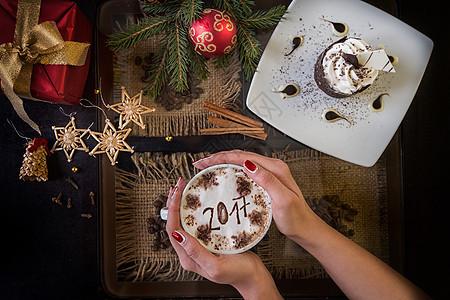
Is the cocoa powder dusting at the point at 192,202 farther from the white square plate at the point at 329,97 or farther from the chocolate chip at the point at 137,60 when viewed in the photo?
the chocolate chip at the point at 137,60

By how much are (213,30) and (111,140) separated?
22.2 inches

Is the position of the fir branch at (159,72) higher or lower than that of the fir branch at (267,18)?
lower

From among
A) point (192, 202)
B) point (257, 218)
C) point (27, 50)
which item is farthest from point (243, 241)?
point (27, 50)

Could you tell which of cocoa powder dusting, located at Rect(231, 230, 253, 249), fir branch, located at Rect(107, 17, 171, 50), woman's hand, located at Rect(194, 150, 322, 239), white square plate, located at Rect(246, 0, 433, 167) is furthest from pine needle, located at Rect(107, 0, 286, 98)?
cocoa powder dusting, located at Rect(231, 230, 253, 249)

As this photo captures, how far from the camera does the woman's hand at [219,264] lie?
3.03ft

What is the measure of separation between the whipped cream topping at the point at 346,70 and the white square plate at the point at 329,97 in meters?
0.09

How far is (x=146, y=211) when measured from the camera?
1166mm

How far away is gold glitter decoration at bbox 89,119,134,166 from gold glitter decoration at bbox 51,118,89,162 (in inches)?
2.4

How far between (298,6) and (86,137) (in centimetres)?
91

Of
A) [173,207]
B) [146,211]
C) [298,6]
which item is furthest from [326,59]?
[146,211]

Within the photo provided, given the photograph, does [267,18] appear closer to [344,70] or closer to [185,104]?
[344,70]

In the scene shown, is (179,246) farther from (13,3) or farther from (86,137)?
(13,3)

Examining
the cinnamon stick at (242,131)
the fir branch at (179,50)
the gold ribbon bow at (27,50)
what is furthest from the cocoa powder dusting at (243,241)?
the gold ribbon bow at (27,50)

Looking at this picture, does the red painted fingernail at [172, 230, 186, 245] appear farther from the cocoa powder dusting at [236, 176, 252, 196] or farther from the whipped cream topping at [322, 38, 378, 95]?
the whipped cream topping at [322, 38, 378, 95]
